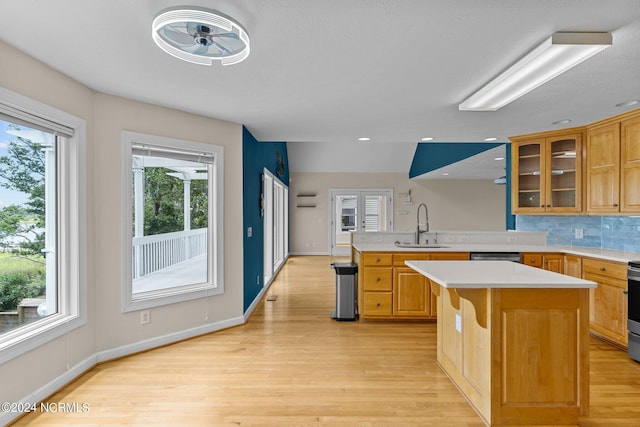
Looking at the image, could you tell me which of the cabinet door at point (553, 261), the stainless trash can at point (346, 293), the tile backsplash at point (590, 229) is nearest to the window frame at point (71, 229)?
the stainless trash can at point (346, 293)

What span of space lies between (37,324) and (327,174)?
7836 mm

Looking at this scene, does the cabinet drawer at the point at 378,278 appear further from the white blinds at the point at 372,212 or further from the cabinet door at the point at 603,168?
the white blinds at the point at 372,212

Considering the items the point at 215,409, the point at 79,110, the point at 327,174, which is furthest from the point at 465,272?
the point at 327,174

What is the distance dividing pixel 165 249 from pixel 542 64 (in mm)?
3535

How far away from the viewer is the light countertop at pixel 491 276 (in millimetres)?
1934

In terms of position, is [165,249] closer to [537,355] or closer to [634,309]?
[537,355]

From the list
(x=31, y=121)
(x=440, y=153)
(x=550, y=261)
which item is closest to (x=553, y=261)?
(x=550, y=261)

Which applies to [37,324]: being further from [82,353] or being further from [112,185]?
[112,185]

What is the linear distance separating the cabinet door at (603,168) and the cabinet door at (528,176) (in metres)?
0.48

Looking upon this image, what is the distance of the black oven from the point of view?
2.83 meters

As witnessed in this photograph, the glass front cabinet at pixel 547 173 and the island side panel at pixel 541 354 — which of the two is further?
the glass front cabinet at pixel 547 173

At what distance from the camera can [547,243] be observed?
4535 mm

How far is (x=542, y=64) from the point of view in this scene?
2.07m

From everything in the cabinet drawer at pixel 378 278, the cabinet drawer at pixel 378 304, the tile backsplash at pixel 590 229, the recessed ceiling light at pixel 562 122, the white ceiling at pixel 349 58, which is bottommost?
the cabinet drawer at pixel 378 304
